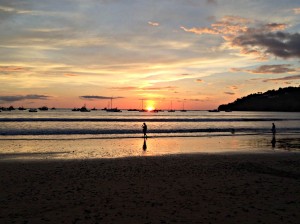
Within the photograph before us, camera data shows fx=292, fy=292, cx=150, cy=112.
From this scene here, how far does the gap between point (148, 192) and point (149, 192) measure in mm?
42

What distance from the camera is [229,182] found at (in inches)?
564

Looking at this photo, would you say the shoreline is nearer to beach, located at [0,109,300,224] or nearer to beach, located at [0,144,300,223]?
beach, located at [0,109,300,224]

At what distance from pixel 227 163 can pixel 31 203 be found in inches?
530

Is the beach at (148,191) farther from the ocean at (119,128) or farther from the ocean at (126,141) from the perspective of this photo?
the ocean at (119,128)

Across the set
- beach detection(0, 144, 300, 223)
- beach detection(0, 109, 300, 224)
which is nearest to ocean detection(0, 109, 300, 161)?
beach detection(0, 109, 300, 224)

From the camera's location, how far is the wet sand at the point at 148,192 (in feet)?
30.9

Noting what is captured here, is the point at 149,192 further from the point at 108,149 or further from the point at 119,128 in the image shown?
the point at 119,128

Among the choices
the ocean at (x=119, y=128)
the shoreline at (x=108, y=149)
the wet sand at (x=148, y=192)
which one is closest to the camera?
the wet sand at (x=148, y=192)

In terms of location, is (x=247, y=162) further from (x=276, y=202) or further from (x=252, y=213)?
(x=252, y=213)

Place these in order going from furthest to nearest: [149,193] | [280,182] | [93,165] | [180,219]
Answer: [93,165] < [280,182] < [149,193] < [180,219]

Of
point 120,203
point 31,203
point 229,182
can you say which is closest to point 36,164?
point 31,203

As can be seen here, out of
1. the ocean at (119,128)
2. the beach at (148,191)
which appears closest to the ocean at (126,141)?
the ocean at (119,128)

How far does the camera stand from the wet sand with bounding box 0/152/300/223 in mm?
9406

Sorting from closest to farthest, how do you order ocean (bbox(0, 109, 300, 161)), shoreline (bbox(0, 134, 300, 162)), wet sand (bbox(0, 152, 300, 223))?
wet sand (bbox(0, 152, 300, 223))
shoreline (bbox(0, 134, 300, 162))
ocean (bbox(0, 109, 300, 161))
